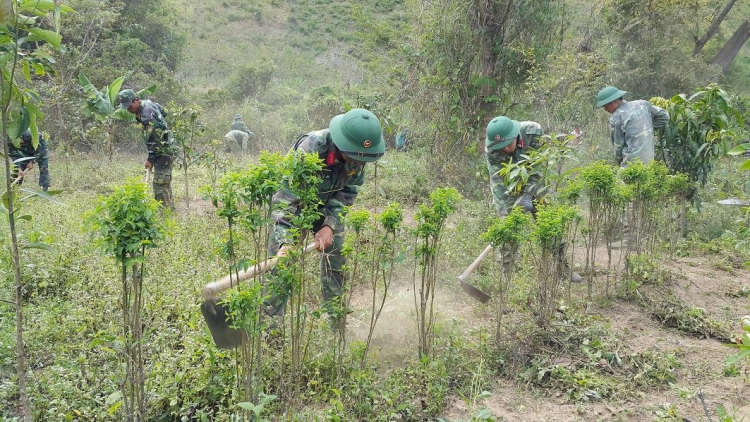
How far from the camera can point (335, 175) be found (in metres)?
3.90

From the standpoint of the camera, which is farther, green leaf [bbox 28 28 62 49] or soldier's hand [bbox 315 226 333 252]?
soldier's hand [bbox 315 226 333 252]

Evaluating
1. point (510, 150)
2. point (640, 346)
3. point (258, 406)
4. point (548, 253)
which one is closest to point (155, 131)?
point (510, 150)

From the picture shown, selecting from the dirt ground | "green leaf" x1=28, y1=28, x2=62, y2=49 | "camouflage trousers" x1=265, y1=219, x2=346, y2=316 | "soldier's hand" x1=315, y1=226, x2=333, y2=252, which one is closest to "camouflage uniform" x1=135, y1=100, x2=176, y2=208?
the dirt ground

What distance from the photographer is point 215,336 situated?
3.05 metres

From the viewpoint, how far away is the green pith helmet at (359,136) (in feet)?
11.4

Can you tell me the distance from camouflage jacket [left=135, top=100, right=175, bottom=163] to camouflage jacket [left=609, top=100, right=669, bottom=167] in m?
5.19

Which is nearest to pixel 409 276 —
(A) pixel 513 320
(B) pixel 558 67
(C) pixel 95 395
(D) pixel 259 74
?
(A) pixel 513 320

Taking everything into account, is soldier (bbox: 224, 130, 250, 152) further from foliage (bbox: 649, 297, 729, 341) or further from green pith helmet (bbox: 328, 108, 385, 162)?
foliage (bbox: 649, 297, 729, 341)

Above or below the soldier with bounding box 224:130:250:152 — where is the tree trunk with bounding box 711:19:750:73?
above

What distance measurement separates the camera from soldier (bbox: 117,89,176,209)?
664 centimetres

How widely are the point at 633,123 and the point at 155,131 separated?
5.46 metres

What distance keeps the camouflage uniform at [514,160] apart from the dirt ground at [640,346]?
2.74 ft

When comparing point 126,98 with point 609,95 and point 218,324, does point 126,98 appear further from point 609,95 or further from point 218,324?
point 609,95

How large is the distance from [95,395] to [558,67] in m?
7.28
